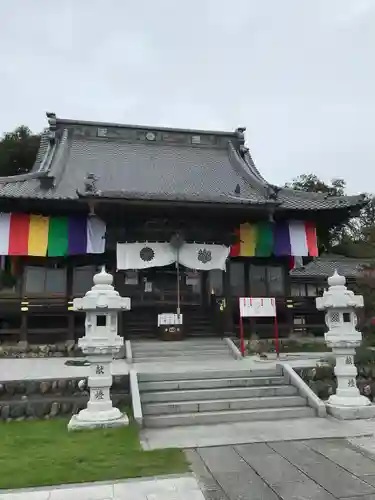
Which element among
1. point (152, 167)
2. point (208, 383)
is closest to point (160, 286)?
point (152, 167)

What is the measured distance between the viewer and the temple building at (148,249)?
14.0 metres

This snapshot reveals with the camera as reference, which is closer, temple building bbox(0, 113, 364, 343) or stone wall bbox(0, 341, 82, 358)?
stone wall bbox(0, 341, 82, 358)

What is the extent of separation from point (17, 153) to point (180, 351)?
29.4 m

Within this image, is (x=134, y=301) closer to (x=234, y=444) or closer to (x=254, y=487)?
(x=234, y=444)

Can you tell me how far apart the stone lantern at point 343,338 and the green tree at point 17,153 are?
3278cm

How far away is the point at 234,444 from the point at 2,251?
10552 millimetres

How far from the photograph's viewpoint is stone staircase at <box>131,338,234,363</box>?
1203 cm

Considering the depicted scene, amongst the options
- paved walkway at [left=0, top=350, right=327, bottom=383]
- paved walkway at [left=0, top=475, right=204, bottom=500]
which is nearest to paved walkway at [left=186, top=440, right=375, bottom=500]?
paved walkway at [left=0, top=475, right=204, bottom=500]

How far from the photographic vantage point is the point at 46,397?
27.4 feet

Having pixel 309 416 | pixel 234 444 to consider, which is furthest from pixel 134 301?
pixel 234 444

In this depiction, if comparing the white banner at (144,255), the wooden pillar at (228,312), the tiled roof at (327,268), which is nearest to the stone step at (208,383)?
the wooden pillar at (228,312)

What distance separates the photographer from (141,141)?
2091 cm

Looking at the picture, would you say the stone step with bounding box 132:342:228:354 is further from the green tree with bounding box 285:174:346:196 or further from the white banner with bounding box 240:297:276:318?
the green tree with bounding box 285:174:346:196

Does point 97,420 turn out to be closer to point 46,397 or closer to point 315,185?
point 46,397
